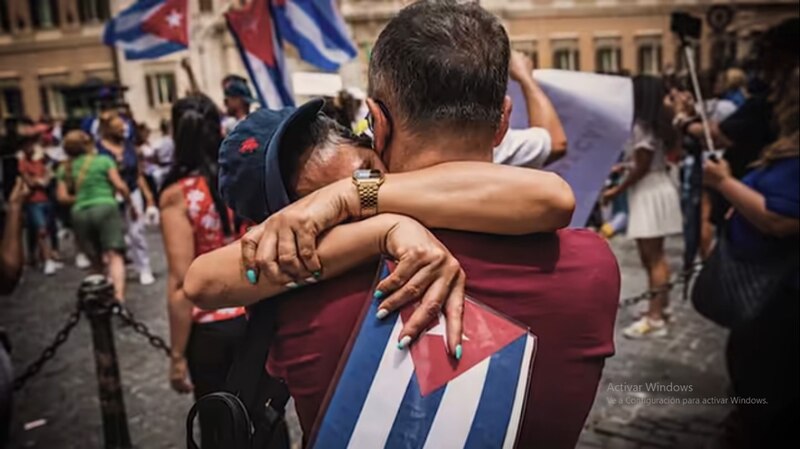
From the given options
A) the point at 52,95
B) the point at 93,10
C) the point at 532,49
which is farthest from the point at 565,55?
the point at 52,95

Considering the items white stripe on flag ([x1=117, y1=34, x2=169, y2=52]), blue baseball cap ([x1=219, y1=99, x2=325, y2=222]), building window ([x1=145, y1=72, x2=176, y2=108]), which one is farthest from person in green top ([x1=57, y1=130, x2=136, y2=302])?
blue baseball cap ([x1=219, y1=99, x2=325, y2=222])

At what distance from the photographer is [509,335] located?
43.5 inches

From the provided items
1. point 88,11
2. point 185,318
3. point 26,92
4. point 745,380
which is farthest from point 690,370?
point 88,11

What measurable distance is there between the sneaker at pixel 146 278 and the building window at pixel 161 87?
1.86 metres

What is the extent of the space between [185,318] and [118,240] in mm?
4381

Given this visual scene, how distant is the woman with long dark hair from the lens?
2.77m

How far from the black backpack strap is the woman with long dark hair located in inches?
55.9

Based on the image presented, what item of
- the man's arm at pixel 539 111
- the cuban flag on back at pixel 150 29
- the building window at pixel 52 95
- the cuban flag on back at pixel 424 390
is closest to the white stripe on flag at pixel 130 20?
the cuban flag on back at pixel 150 29

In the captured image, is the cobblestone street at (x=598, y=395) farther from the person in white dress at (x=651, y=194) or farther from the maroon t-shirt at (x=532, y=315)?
the maroon t-shirt at (x=532, y=315)

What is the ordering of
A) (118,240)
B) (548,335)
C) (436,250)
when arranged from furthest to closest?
(118,240)
(548,335)
(436,250)

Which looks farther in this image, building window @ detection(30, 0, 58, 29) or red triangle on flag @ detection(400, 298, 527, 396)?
building window @ detection(30, 0, 58, 29)

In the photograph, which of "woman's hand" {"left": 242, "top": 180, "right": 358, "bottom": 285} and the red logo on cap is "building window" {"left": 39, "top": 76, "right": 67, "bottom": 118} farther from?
"woman's hand" {"left": 242, "top": 180, "right": 358, "bottom": 285}

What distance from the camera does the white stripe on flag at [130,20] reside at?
17.0 feet

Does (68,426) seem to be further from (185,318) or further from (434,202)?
(434,202)
